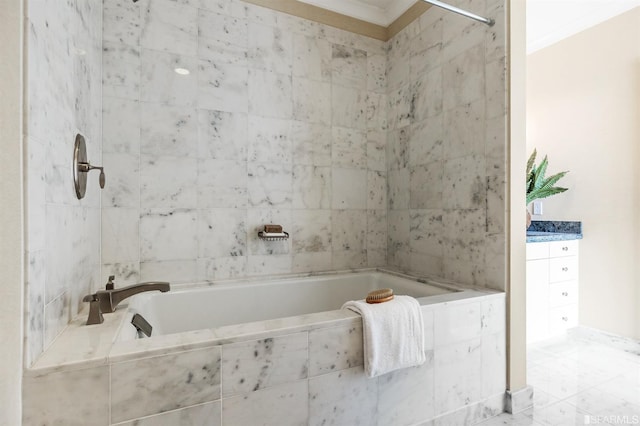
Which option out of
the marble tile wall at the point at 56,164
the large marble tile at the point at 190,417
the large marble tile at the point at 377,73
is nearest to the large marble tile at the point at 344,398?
the large marble tile at the point at 190,417

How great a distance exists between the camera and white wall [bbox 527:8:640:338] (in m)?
2.48

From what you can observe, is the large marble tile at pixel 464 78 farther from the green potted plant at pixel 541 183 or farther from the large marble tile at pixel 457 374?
the large marble tile at pixel 457 374

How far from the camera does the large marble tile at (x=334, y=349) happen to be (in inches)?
49.4

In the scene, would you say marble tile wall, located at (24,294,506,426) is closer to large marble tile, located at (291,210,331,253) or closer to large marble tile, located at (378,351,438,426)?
large marble tile, located at (378,351,438,426)

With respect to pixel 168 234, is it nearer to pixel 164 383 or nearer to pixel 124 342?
pixel 124 342

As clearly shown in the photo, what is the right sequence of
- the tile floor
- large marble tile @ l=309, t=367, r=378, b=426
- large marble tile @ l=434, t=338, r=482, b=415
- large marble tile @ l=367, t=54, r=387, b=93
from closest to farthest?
large marble tile @ l=309, t=367, r=378, b=426, large marble tile @ l=434, t=338, r=482, b=415, the tile floor, large marble tile @ l=367, t=54, r=387, b=93

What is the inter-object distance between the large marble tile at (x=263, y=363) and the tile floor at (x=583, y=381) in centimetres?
115

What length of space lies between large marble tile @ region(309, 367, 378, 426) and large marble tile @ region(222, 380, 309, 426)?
1.6 inches

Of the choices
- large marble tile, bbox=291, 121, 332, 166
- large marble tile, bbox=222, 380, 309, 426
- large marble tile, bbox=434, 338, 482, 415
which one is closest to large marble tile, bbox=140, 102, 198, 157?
large marble tile, bbox=291, 121, 332, 166

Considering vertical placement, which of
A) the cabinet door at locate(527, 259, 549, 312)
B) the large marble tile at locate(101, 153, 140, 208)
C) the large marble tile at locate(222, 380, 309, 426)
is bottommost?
the large marble tile at locate(222, 380, 309, 426)

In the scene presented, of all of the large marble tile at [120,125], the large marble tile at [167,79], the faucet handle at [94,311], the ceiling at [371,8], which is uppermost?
the ceiling at [371,8]

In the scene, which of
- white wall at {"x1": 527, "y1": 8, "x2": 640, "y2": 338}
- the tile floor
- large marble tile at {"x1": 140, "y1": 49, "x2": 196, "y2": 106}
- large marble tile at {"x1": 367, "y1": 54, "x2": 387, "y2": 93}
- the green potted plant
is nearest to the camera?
the tile floor

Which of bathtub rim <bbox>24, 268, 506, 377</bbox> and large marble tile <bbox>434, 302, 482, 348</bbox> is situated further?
large marble tile <bbox>434, 302, 482, 348</bbox>

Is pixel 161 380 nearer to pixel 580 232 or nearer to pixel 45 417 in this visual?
pixel 45 417
